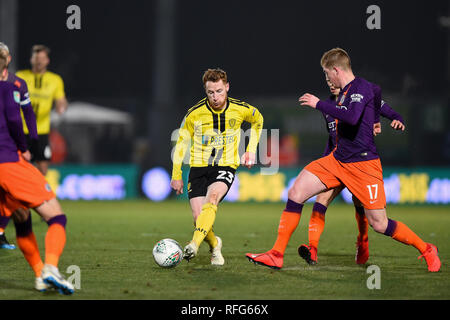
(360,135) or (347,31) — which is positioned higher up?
(347,31)

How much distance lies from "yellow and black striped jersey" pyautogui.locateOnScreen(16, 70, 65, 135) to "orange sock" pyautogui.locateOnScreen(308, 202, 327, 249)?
5141mm

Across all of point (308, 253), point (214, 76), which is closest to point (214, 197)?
point (308, 253)

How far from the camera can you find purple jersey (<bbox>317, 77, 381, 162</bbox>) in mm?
6707

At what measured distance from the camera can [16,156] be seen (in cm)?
569

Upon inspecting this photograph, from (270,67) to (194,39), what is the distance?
11.8 feet

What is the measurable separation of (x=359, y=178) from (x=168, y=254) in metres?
1.83

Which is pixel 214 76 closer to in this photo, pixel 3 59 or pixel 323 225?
pixel 323 225

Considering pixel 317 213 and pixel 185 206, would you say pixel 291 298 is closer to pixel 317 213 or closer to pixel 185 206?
pixel 317 213

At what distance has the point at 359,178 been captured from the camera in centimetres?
689

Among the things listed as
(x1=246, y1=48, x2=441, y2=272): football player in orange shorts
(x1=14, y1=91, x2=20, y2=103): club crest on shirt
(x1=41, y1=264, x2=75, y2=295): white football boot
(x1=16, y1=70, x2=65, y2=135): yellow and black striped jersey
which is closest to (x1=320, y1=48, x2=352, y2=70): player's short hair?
(x1=246, y1=48, x2=441, y2=272): football player in orange shorts

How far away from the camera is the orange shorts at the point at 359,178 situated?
6828 millimetres

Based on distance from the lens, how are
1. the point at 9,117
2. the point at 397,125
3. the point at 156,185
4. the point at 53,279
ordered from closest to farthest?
the point at 53,279, the point at 9,117, the point at 397,125, the point at 156,185

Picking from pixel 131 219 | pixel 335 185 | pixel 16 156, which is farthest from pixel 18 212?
pixel 131 219
